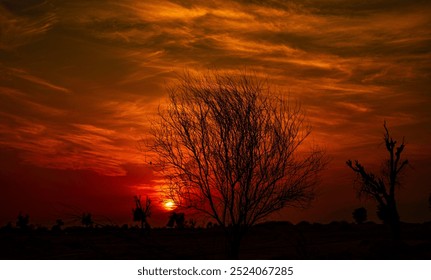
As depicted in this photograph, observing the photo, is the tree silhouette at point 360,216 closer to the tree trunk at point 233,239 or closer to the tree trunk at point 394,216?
the tree trunk at point 394,216

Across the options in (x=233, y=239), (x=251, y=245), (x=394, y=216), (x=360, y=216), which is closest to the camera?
(x=233, y=239)

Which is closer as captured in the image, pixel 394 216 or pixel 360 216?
pixel 394 216

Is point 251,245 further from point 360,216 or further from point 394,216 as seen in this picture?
point 360,216

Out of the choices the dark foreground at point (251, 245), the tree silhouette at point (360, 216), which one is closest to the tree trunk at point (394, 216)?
the dark foreground at point (251, 245)

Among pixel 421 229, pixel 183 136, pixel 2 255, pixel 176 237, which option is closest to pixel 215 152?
pixel 183 136

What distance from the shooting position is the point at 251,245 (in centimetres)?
4081

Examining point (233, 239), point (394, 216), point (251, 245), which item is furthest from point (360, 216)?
point (233, 239)

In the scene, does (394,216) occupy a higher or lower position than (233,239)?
higher

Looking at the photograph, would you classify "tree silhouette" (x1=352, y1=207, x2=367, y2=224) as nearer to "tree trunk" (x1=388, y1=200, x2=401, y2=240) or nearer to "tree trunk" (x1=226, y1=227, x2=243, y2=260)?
"tree trunk" (x1=388, y1=200, x2=401, y2=240)

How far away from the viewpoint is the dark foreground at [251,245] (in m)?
26.5

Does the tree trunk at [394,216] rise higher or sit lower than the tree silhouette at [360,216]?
lower

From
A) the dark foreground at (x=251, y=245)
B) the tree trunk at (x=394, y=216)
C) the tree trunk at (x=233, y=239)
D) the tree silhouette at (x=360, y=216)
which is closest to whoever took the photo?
the tree trunk at (x=233, y=239)

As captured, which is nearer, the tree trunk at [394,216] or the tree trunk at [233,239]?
the tree trunk at [233,239]
